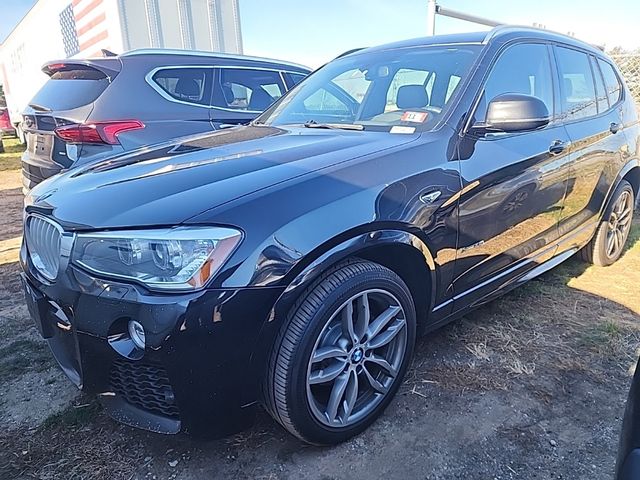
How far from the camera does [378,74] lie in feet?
9.57

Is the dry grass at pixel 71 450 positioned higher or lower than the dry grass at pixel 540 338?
higher

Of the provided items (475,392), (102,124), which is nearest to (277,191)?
(475,392)

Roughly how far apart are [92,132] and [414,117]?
8.54 ft

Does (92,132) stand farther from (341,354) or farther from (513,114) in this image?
(513,114)

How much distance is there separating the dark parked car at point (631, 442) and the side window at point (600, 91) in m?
2.79

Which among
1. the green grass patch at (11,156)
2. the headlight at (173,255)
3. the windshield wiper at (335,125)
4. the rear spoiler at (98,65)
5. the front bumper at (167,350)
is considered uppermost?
the rear spoiler at (98,65)

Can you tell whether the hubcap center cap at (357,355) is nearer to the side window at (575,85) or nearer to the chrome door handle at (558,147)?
the chrome door handle at (558,147)

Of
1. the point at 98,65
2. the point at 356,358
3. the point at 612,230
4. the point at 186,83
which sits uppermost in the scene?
the point at 98,65

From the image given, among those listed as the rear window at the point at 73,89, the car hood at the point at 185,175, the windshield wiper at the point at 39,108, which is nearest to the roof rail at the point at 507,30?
the car hood at the point at 185,175

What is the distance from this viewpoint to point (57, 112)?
12.9ft

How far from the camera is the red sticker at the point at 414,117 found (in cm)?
236

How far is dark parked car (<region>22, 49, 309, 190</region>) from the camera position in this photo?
376 cm

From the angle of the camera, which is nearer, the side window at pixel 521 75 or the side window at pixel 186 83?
the side window at pixel 521 75

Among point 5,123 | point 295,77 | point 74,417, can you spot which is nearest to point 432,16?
point 295,77
